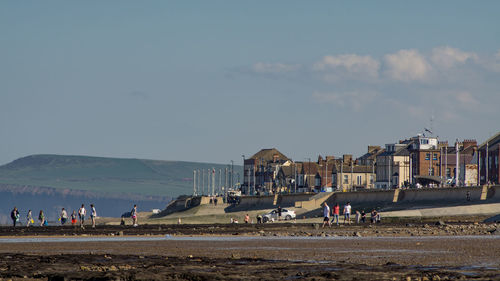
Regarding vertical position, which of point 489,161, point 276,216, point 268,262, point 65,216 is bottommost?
point 276,216

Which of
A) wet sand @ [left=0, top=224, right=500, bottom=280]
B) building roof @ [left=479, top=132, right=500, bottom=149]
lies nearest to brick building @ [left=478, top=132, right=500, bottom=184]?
building roof @ [left=479, top=132, right=500, bottom=149]

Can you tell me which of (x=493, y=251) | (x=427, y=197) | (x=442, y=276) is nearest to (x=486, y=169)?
(x=427, y=197)

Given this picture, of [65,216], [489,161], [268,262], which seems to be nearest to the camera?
[268,262]

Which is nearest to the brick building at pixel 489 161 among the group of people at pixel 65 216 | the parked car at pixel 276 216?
the parked car at pixel 276 216

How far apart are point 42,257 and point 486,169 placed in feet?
439

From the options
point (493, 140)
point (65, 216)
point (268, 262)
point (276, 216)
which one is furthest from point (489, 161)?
point (268, 262)

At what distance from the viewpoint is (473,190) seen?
355ft

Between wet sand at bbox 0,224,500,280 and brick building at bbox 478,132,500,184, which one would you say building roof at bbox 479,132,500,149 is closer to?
brick building at bbox 478,132,500,184

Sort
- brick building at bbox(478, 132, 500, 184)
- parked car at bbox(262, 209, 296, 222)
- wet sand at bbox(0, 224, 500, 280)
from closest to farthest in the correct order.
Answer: wet sand at bbox(0, 224, 500, 280), parked car at bbox(262, 209, 296, 222), brick building at bbox(478, 132, 500, 184)

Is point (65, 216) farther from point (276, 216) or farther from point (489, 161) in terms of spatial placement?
point (489, 161)

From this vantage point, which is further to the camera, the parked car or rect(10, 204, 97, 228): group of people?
the parked car

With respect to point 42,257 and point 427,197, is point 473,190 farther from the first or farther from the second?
point 42,257

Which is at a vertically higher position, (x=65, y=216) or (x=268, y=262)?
(x=65, y=216)

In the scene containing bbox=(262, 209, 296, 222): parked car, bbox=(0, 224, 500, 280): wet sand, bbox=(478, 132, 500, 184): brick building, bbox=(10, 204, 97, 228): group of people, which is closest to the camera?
bbox=(0, 224, 500, 280): wet sand
